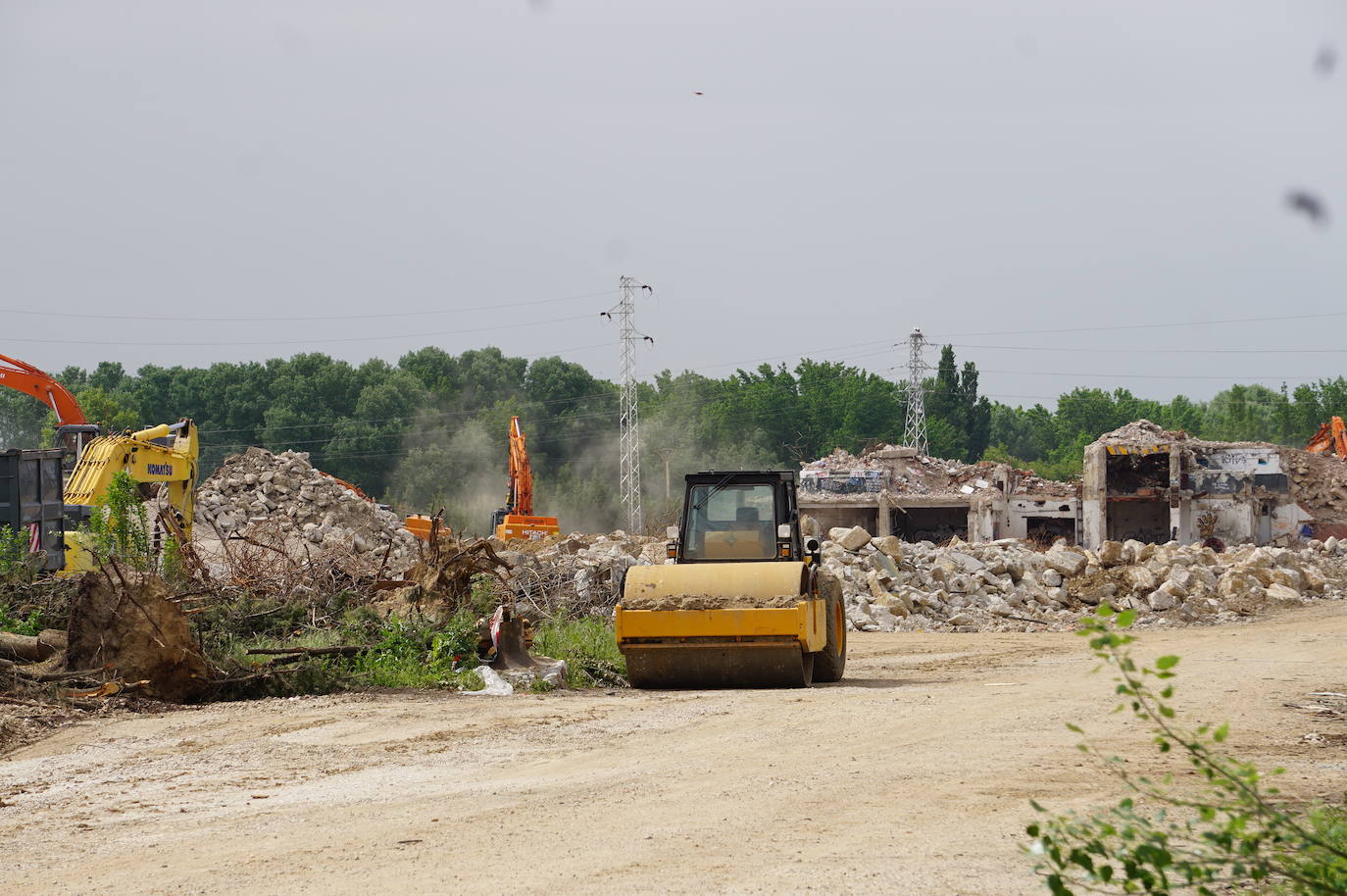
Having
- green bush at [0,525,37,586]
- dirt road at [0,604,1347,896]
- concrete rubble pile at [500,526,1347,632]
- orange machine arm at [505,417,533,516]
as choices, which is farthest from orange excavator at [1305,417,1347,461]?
green bush at [0,525,37,586]

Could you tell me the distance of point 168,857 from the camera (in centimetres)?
610

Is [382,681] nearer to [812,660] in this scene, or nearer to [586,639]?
[586,639]

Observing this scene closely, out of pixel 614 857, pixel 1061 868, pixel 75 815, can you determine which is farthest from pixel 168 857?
pixel 1061 868

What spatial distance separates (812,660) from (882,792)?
20.7 feet

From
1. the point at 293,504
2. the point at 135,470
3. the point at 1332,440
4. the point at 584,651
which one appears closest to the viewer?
the point at 584,651

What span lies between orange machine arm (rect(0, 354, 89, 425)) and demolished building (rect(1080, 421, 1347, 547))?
2572 cm

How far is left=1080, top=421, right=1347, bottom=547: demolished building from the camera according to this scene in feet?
112

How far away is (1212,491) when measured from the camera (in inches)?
1361

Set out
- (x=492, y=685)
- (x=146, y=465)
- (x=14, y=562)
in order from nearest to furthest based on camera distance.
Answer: (x=492, y=685) → (x=14, y=562) → (x=146, y=465)

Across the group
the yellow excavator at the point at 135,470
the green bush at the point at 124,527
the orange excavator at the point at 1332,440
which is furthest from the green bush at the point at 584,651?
the orange excavator at the point at 1332,440

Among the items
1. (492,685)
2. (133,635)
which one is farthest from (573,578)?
(133,635)

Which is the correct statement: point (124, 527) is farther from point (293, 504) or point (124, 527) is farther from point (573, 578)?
point (293, 504)

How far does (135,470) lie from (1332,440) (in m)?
36.4

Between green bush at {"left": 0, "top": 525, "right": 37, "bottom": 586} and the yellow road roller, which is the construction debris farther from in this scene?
the yellow road roller
